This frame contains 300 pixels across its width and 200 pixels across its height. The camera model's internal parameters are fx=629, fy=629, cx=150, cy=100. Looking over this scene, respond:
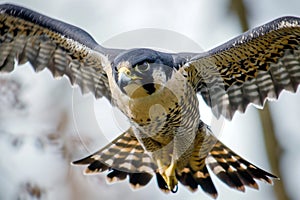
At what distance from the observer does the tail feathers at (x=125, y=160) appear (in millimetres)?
7297

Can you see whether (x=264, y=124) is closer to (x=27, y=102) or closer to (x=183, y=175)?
(x=183, y=175)

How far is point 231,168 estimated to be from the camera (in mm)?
7457

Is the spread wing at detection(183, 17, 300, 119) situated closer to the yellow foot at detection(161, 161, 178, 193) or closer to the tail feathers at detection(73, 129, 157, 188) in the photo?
the yellow foot at detection(161, 161, 178, 193)

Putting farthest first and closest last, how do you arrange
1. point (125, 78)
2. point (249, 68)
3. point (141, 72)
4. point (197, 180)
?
1. point (197, 180)
2. point (249, 68)
3. point (141, 72)
4. point (125, 78)

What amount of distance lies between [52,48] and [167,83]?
173 cm

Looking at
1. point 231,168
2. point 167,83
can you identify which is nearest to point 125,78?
point 167,83

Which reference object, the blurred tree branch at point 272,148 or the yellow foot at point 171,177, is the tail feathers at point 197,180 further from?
the blurred tree branch at point 272,148

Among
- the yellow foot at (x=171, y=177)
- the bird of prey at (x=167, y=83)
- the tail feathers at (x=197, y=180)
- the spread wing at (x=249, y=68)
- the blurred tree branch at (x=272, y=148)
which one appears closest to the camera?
the bird of prey at (x=167, y=83)

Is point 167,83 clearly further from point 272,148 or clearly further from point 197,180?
point 197,180

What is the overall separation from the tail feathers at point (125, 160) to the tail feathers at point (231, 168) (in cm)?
75

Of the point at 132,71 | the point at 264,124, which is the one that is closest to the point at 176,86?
the point at 132,71

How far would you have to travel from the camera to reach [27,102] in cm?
599

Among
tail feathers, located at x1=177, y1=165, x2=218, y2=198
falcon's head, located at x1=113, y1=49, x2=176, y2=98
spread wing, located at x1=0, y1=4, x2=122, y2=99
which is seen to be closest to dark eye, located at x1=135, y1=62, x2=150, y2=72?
falcon's head, located at x1=113, y1=49, x2=176, y2=98

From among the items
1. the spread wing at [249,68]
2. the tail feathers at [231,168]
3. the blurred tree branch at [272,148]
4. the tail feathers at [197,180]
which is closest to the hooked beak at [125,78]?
the spread wing at [249,68]
